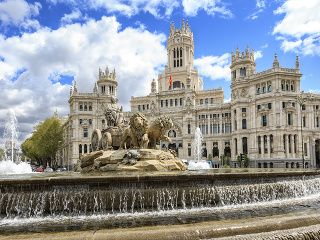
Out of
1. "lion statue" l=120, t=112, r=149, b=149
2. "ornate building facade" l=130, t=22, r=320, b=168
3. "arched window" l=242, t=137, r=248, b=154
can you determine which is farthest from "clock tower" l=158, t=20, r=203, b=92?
"lion statue" l=120, t=112, r=149, b=149

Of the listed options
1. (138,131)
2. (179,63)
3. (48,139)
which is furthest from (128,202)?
(179,63)

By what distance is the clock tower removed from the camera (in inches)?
3629

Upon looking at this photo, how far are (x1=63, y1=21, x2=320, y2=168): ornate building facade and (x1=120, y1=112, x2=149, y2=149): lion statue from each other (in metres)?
34.4

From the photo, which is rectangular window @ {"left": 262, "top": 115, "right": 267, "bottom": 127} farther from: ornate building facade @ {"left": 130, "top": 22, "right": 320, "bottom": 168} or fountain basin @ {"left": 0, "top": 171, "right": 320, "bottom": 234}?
fountain basin @ {"left": 0, "top": 171, "right": 320, "bottom": 234}

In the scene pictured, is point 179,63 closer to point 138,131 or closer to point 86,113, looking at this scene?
point 86,113

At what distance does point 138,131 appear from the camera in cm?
1800

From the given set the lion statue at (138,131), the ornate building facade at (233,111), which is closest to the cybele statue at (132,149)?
the lion statue at (138,131)

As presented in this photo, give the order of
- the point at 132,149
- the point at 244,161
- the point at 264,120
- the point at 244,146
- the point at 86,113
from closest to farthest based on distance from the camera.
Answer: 1. the point at 132,149
2. the point at 244,161
3. the point at 264,120
4. the point at 244,146
5. the point at 86,113

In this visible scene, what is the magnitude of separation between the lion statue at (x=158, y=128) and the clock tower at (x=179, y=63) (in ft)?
239

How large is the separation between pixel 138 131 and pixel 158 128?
4.52 feet

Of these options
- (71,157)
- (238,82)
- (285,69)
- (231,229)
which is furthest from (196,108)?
(231,229)

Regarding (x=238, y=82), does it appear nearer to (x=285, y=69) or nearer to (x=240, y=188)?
(x=285, y=69)

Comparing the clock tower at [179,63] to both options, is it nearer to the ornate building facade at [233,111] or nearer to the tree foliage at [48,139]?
the ornate building facade at [233,111]

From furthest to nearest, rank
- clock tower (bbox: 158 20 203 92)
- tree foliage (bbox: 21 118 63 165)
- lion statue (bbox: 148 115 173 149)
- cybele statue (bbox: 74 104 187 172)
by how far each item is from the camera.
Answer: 1. clock tower (bbox: 158 20 203 92)
2. tree foliage (bbox: 21 118 63 165)
3. lion statue (bbox: 148 115 173 149)
4. cybele statue (bbox: 74 104 187 172)
